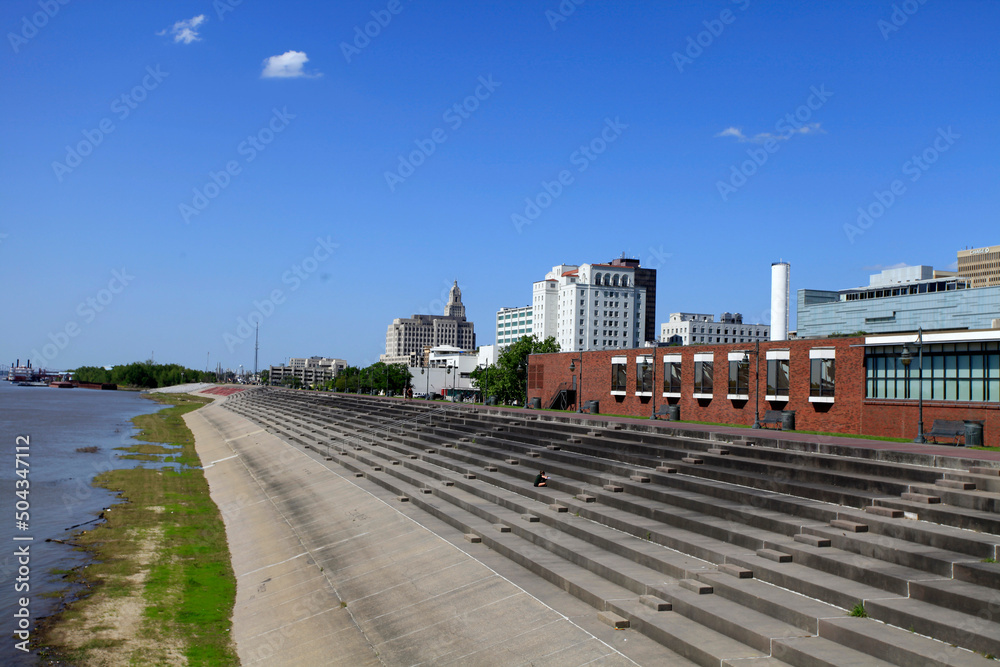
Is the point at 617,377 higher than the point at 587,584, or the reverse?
the point at 617,377

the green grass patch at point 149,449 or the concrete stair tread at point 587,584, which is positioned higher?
the concrete stair tread at point 587,584

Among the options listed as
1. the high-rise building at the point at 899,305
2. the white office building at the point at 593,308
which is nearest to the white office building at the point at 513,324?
the white office building at the point at 593,308

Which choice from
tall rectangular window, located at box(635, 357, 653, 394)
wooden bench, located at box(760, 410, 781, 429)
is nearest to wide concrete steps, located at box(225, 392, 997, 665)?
wooden bench, located at box(760, 410, 781, 429)

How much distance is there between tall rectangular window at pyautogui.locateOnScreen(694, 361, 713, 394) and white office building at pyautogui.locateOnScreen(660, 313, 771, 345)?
143022 mm

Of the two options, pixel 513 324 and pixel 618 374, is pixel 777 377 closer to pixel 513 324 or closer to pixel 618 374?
pixel 618 374

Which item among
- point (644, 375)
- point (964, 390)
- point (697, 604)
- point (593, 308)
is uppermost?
point (593, 308)

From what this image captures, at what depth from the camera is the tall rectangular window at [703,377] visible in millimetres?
39656

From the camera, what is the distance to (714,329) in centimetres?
18412

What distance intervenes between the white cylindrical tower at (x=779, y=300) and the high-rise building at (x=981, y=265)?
144 m

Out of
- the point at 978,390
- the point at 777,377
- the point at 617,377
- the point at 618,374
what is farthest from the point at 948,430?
the point at 617,377

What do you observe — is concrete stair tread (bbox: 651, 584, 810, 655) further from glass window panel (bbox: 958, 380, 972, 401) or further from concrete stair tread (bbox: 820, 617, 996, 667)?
glass window panel (bbox: 958, 380, 972, 401)

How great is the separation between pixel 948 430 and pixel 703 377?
16828 millimetres

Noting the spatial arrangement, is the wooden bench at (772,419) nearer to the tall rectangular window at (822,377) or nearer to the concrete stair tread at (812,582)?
the tall rectangular window at (822,377)

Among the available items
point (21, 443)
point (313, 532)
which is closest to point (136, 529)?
point (313, 532)
